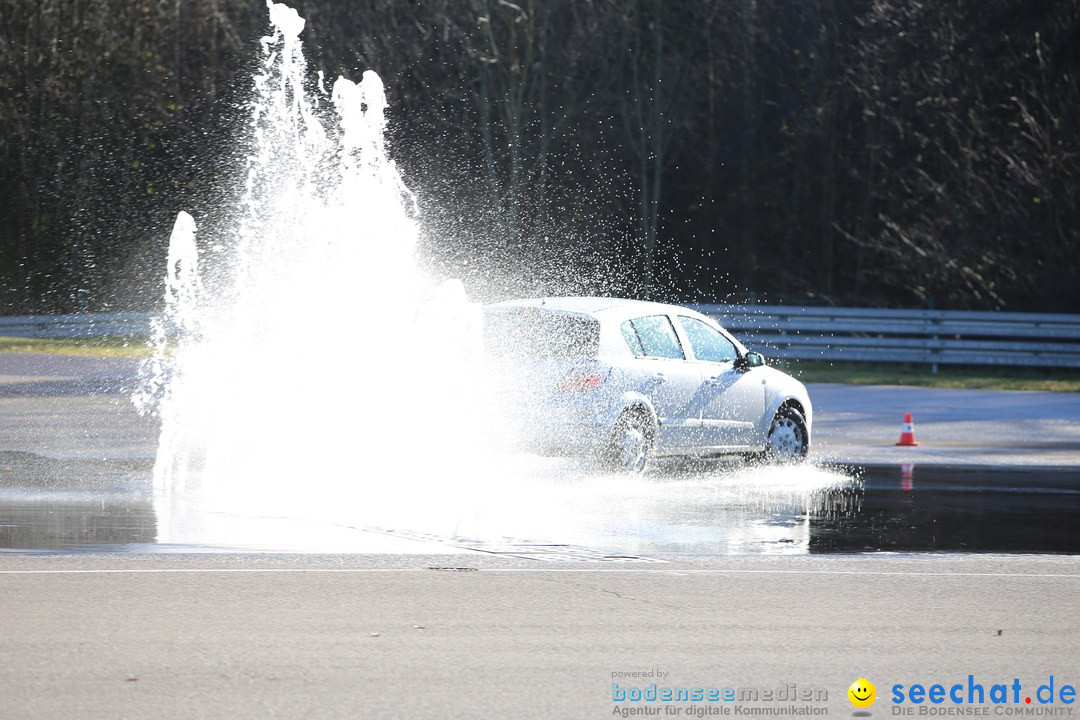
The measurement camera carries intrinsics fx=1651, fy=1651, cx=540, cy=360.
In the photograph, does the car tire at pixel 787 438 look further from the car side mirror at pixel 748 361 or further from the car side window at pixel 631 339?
the car side window at pixel 631 339

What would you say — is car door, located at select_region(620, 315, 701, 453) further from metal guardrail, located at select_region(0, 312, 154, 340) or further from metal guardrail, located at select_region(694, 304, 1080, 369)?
metal guardrail, located at select_region(0, 312, 154, 340)

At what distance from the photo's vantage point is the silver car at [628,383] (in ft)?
46.0

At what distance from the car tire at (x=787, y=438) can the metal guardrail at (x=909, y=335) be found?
15788mm

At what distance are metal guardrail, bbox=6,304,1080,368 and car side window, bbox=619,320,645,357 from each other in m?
17.9

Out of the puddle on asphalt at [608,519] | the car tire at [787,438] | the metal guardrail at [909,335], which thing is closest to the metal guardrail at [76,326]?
the metal guardrail at [909,335]

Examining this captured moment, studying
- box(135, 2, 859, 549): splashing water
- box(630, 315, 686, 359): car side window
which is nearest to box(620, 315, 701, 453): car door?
→ box(630, 315, 686, 359): car side window

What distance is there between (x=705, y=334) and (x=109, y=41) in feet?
103

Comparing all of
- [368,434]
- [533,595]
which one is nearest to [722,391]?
[368,434]

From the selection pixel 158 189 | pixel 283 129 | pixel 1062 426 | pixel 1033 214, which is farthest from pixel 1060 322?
pixel 158 189

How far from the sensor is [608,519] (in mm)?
11859

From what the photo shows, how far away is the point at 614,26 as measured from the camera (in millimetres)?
43125

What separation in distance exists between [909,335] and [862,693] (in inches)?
1071

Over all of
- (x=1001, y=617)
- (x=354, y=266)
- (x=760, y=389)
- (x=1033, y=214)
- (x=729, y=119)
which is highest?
(x=729, y=119)

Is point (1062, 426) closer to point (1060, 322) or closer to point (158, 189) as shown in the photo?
point (1060, 322)
